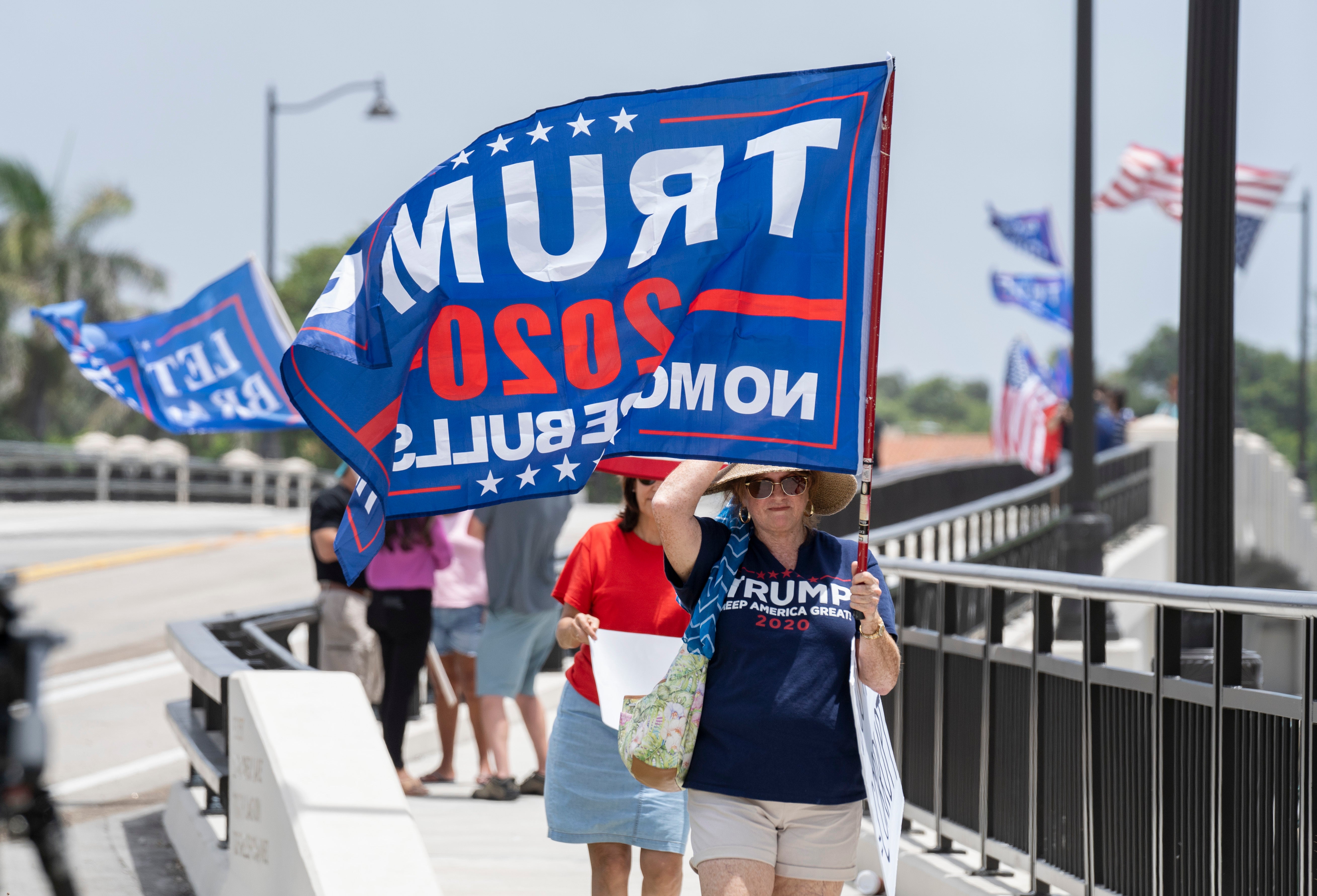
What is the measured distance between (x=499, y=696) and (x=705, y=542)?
4.16 meters

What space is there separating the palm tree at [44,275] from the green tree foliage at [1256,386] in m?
85.4

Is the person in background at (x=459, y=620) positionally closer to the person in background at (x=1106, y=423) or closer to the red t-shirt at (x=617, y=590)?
the red t-shirt at (x=617, y=590)

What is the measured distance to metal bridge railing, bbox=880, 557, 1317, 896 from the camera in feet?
14.0

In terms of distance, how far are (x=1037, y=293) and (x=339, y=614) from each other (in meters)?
16.7

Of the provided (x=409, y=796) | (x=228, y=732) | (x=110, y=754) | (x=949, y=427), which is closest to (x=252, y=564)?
(x=110, y=754)

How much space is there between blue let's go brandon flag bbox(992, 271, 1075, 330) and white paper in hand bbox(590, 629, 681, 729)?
1816 cm

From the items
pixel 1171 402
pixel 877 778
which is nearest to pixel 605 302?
pixel 877 778

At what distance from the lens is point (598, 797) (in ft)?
16.2

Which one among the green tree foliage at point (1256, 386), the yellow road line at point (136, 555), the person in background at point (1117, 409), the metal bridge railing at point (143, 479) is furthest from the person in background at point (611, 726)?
the green tree foliage at point (1256, 386)

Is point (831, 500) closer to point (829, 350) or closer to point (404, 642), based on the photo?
point (829, 350)

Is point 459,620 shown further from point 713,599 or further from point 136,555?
point 136,555

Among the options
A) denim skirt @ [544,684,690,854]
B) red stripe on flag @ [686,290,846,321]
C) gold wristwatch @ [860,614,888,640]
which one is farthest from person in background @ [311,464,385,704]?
gold wristwatch @ [860,614,888,640]

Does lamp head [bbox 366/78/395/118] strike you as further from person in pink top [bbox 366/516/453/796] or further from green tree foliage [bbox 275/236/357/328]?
green tree foliage [bbox 275/236/357/328]

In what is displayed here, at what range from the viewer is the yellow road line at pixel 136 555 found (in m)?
19.9
